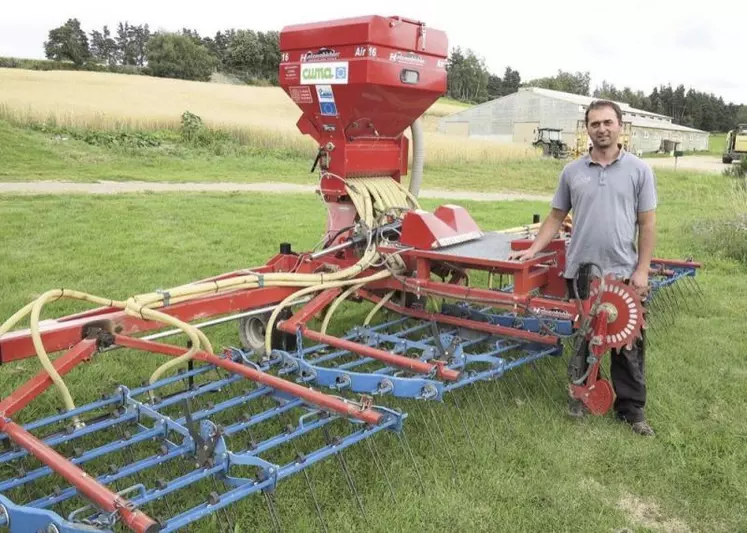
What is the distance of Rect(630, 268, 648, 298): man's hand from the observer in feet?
12.0

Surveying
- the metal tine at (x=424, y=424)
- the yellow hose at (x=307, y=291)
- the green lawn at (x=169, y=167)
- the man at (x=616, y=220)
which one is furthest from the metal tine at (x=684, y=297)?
the green lawn at (x=169, y=167)

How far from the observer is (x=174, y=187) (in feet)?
46.7

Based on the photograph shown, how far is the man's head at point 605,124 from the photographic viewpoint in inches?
140

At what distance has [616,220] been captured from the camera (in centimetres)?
365

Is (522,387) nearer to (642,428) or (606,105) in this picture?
(642,428)

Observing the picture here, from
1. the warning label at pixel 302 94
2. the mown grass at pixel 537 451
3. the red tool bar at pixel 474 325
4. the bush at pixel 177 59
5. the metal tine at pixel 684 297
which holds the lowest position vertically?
the mown grass at pixel 537 451

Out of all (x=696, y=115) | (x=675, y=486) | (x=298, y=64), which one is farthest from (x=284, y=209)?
(x=696, y=115)

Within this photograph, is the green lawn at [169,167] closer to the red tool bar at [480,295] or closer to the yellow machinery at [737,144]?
the red tool bar at [480,295]

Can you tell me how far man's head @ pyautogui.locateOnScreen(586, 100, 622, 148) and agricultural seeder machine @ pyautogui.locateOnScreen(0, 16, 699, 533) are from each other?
76 centimetres

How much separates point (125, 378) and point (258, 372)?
1.55m

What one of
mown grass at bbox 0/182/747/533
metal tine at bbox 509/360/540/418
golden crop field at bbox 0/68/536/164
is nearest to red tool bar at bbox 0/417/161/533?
mown grass at bbox 0/182/747/533

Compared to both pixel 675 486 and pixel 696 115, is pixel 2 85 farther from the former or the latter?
pixel 696 115

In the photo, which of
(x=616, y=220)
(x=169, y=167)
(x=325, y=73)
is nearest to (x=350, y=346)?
(x=616, y=220)

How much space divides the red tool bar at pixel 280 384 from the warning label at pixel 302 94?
238 centimetres
